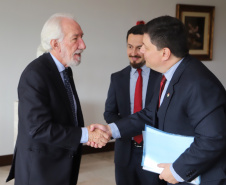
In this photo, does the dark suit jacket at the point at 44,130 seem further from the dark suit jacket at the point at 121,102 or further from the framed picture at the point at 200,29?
the framed picture at the point at 200,29

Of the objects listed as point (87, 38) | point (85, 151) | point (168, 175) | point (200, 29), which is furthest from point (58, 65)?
point (200, 29)

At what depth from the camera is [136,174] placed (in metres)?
2.67

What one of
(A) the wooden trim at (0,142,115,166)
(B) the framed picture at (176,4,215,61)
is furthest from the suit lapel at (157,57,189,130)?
(B) the framed picture at (176,4,215,61)

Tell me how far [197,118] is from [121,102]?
44.5 inches

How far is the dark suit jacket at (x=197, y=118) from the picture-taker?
165 centimetres

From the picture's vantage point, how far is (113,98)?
2807mm

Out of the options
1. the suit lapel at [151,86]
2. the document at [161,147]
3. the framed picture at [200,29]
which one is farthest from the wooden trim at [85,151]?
the document at [161,147]

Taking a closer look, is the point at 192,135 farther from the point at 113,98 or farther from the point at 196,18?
the point at 196,18

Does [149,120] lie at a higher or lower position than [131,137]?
higher

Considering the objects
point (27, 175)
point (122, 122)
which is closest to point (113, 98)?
point (122, 122)

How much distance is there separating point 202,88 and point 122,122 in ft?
3.11

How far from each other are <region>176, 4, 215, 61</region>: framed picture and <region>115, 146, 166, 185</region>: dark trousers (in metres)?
4.04

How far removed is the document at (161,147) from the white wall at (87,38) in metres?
3.30

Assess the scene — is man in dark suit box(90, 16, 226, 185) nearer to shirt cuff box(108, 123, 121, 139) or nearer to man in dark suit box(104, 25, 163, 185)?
shirt cuff box(108, 123, 121, 139)
